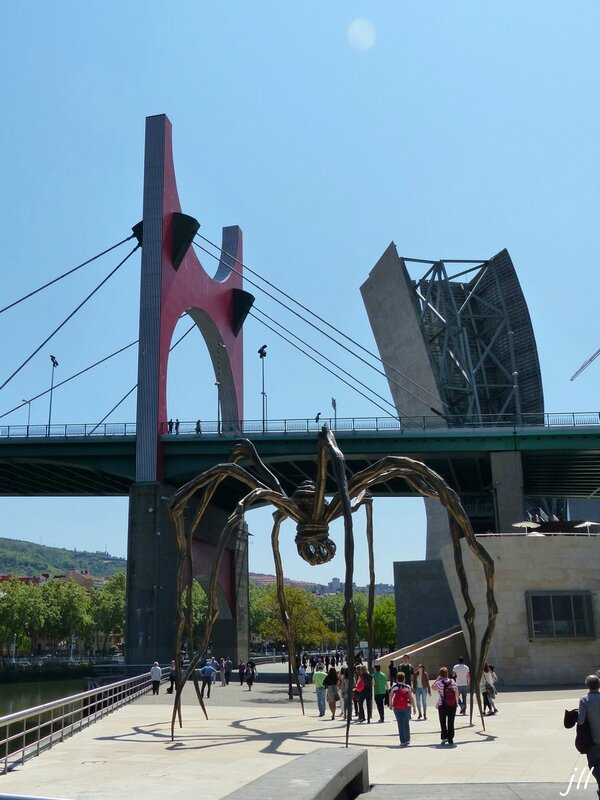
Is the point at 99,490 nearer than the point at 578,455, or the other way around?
the point at 578,455

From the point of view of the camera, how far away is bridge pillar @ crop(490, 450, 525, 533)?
48.4m

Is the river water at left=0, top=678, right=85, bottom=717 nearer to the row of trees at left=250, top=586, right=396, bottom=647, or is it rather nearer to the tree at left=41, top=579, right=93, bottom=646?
the row of trees at left=250, top=586, right=396, bottom=647

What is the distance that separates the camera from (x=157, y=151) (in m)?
52.5

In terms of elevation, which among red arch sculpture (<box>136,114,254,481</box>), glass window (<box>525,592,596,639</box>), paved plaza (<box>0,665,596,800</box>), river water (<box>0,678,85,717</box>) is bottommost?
river water (<box>0,678,85,717</box>)

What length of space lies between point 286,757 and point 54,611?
8607cm

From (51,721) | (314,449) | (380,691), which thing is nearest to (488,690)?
(380,691)

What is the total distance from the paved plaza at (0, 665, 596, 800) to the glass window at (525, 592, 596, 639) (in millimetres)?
9337

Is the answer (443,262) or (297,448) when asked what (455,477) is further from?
(443,262)

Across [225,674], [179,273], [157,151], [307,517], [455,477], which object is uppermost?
[157,151]

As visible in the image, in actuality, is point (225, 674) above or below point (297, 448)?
below

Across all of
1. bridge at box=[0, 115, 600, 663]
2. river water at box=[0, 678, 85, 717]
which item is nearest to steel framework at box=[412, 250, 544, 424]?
bridge at box=[0, 115, 600, 663]

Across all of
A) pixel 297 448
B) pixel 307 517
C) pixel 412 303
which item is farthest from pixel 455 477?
pixel 307 517

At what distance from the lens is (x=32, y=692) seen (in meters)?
57.4

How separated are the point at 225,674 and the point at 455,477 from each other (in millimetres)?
25000
